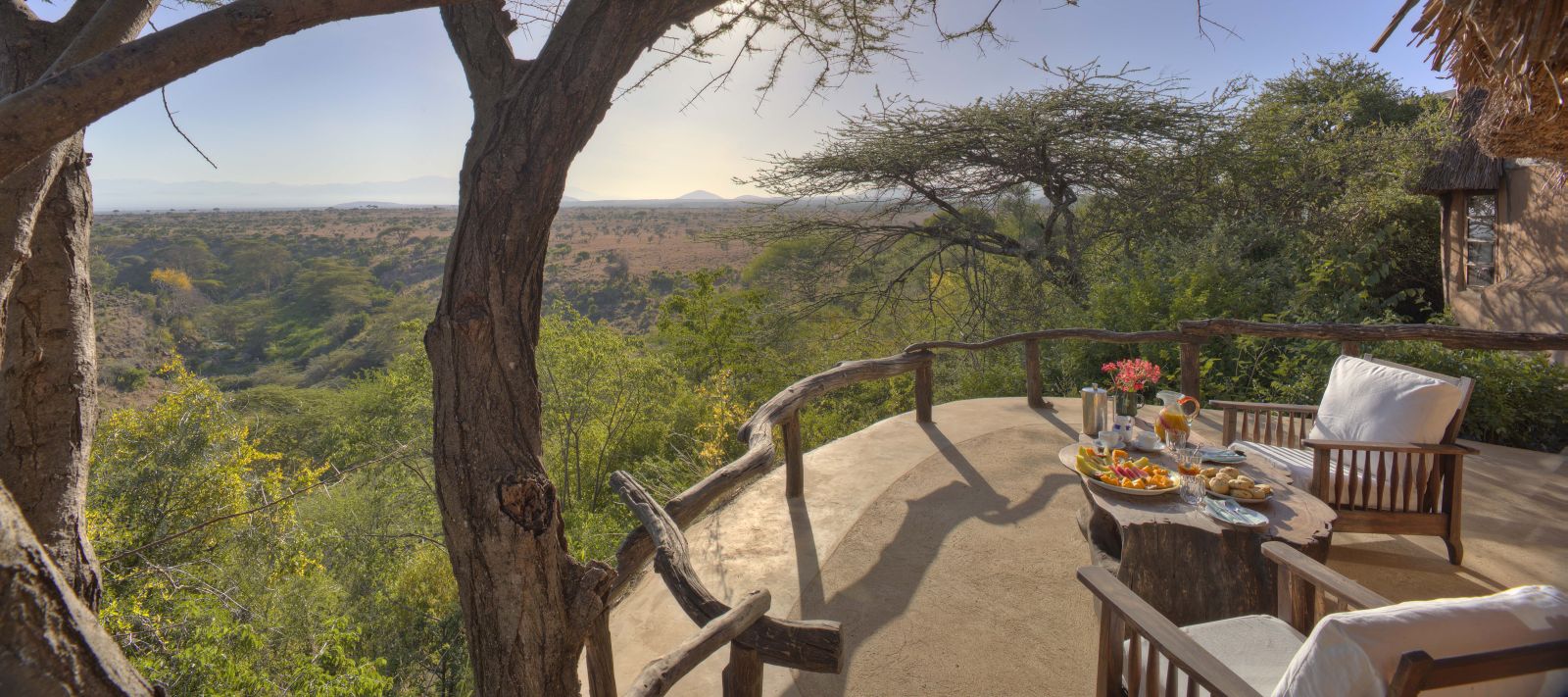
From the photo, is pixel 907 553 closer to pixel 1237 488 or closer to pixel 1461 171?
pixel 1237 488

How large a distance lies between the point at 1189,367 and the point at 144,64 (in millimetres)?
6126

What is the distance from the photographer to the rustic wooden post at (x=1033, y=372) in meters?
6.25

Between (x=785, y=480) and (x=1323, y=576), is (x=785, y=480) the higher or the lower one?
the lower one

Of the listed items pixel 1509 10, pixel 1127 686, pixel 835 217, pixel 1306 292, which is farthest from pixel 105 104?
pixel 835 217

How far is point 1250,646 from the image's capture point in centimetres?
221

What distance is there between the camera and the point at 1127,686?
2.19 m

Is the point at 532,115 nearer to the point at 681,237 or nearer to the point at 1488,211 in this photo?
the point at 1488,211

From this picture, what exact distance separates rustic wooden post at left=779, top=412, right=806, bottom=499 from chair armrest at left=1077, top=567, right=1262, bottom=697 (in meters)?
2.27

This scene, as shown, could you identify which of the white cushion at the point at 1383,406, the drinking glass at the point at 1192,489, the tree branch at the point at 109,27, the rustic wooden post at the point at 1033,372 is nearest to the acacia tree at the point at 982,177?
the rustic wooden post at the point at 1033,372

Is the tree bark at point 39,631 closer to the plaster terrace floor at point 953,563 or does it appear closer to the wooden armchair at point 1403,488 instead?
the plaster terrace floor at point 953,563

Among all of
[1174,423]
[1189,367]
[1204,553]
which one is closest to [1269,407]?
[1174,423]

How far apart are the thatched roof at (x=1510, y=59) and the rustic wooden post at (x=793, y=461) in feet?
10.4

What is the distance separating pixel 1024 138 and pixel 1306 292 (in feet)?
13.7

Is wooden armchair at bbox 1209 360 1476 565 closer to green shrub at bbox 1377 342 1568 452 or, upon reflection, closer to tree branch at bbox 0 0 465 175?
green shrub at bbox 1377 342 1568 452
